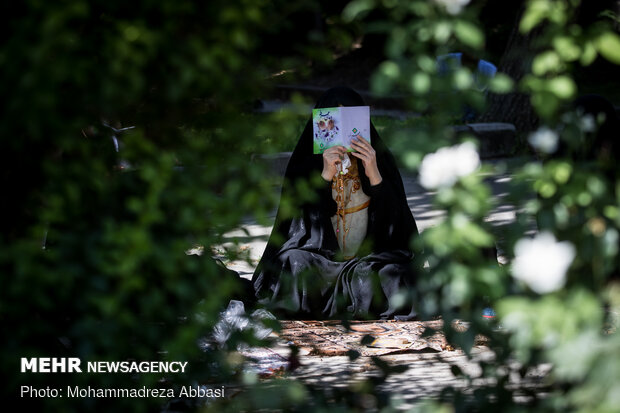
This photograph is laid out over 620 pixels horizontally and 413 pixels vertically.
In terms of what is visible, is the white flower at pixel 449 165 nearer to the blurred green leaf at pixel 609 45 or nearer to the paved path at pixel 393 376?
the blurred green leaf at pixel 609 45

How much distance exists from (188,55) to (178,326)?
728mm

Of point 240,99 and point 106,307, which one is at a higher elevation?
point 240,99

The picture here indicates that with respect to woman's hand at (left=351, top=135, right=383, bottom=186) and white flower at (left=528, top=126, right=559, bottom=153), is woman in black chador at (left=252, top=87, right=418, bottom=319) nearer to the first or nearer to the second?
woman's hand at (left=351, top=135, right=383, bottom=186)

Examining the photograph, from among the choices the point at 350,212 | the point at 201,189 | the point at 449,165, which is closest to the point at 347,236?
the point at 350,212

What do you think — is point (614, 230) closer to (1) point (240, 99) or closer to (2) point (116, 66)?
(1) point (240, 99)

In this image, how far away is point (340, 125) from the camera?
5.40 meters

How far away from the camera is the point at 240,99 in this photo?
8.26 ft

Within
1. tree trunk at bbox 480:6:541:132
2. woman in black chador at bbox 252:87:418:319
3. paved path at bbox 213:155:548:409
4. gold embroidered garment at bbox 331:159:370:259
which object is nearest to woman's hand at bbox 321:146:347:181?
woman in black chador at bbox 252:87:418:319

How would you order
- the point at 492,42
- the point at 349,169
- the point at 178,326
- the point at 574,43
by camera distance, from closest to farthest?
1. the point at 574,43
2. the point at 178,326
3. the point at 349,169
4. the point at 492,42

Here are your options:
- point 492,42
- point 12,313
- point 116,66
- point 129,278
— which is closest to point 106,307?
point 129,278

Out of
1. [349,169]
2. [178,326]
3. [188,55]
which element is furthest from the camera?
[349,169]

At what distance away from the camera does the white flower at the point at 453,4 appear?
2124 mm

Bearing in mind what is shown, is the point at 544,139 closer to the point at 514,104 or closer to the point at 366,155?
the point at 366,155

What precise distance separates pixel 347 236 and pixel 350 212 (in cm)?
17
